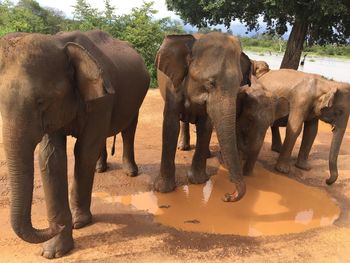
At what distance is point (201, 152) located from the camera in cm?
592

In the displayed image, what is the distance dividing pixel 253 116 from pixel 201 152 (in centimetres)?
96

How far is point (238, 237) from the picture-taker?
4742 millimetres

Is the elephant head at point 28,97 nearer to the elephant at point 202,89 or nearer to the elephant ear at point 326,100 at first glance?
the elephant at point 202,89

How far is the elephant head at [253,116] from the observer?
237 inches

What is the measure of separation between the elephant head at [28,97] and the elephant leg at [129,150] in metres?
2.80

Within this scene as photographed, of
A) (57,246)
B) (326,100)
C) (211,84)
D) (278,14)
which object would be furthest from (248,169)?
(278,14)

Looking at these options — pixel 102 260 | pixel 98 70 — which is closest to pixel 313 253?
pixel 102 260

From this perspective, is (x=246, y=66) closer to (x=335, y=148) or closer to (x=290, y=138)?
(x=290, y=138)

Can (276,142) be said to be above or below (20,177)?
below

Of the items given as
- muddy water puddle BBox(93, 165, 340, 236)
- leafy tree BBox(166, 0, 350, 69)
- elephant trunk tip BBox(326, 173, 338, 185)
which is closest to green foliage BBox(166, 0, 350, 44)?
leafy tree BBox(166, 0, 350, 69)

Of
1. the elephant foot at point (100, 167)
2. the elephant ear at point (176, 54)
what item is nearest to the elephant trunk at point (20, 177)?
the elephant ear at point (176, 54)

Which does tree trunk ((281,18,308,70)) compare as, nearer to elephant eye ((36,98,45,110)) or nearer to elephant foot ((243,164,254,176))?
elephant foot ((243,164,254,176))

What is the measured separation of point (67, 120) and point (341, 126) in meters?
4.71

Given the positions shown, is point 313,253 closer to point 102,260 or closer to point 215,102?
point 215,102
